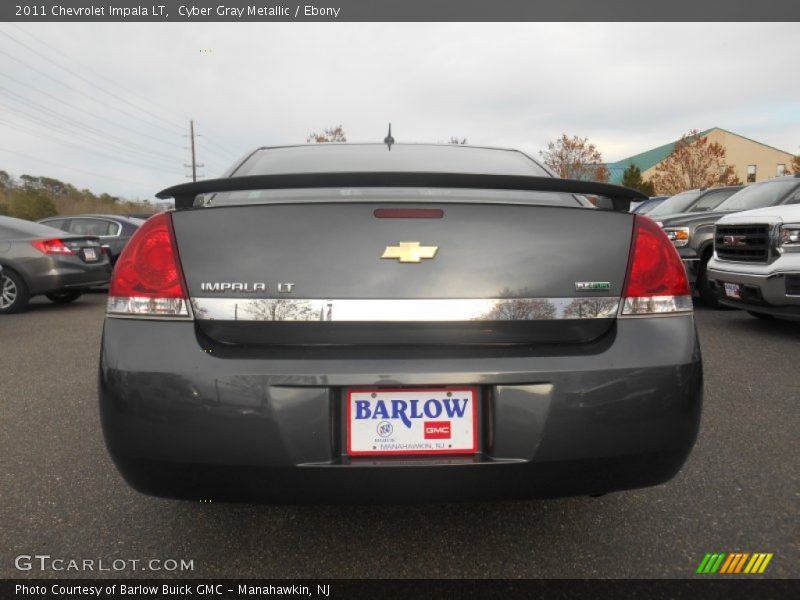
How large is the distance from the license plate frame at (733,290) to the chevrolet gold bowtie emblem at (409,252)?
5074 millimetres

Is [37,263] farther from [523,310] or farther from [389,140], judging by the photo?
[523,310]

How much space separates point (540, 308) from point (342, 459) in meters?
0.68

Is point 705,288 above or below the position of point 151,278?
below

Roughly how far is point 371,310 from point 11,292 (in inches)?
314

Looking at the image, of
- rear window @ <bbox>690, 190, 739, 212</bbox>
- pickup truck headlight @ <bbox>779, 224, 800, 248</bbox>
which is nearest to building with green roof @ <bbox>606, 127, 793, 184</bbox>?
rear window @ <bbox>690, 190, 739, 212</bbox>

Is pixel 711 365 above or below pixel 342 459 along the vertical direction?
below

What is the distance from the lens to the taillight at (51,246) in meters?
7.89

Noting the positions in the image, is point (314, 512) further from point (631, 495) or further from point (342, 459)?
point (631, 495)

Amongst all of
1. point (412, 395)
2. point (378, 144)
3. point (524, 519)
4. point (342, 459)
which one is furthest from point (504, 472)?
point (378, 144)

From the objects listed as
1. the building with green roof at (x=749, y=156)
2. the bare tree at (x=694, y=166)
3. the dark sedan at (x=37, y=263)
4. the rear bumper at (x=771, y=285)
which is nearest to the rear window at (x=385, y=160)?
the rear bumper at (x=771, y=285)

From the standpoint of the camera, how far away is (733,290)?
5.78m

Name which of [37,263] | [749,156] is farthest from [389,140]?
[749,156]

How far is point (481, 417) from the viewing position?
5.20 ft

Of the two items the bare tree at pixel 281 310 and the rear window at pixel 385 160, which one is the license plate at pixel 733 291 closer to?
the rear window at pixel 385 160
